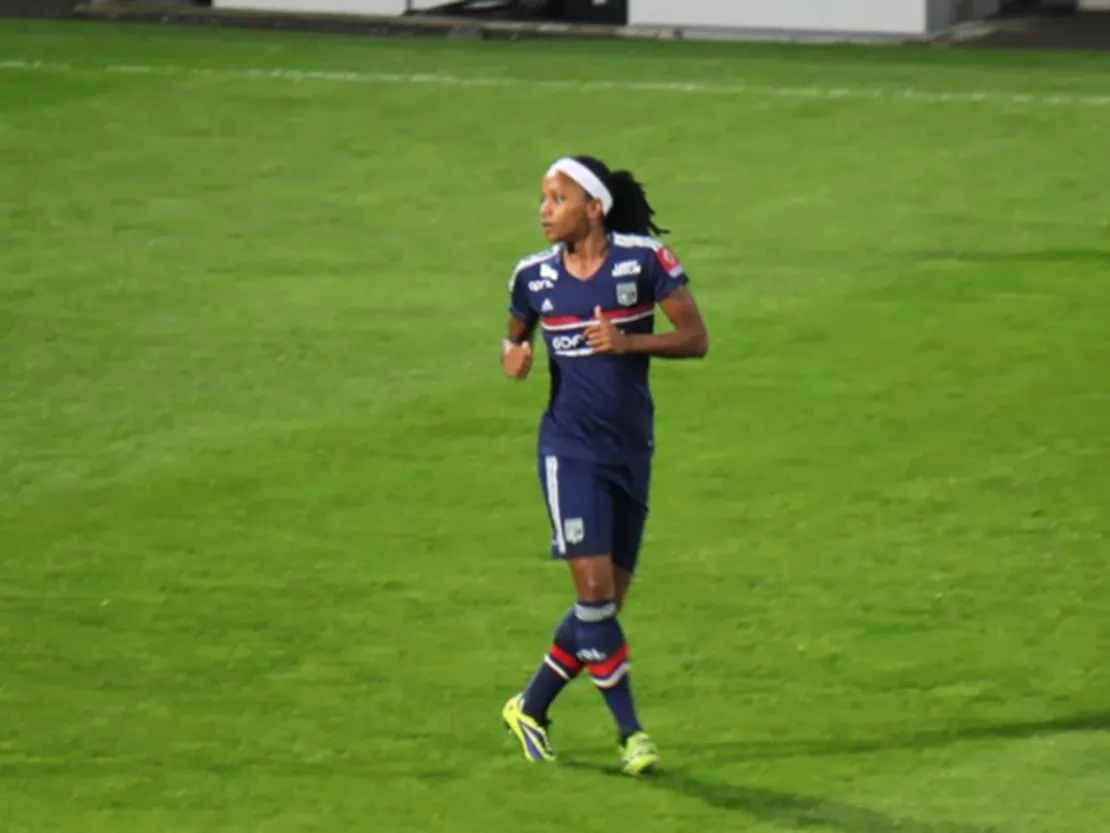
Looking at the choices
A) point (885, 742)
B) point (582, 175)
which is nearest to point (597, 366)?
point (582, 175)

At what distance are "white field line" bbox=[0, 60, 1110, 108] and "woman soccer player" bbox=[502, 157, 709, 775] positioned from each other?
12.3 m

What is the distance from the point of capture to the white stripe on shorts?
8602mm

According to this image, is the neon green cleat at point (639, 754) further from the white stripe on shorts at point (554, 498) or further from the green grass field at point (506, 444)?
the white stripe on shorts at point (554, 498)

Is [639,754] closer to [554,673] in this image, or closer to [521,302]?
[554,673]

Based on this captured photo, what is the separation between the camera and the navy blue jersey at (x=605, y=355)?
28.2ft

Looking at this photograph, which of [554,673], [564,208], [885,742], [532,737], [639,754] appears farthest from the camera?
[885,742]

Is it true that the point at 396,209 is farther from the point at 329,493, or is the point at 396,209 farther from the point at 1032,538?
the point at 1032,538

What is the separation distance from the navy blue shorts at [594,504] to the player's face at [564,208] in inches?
30.5

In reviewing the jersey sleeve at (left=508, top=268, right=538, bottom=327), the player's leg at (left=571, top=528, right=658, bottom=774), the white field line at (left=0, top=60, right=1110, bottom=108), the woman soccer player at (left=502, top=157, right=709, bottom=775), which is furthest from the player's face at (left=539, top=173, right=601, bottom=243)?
the white field line at (left=0, top=60, right=1110, bottom=108)

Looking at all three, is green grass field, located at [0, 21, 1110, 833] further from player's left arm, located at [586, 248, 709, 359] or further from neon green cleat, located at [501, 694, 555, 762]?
player's left arm, located at [586, 248, 709, 359]

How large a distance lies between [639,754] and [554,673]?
16.8 inches

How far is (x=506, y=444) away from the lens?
44.3 ft

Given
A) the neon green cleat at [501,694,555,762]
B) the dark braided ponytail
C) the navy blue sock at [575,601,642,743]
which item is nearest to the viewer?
the navy blue sock at [575,601,642,743]

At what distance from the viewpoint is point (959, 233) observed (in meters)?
17.4
